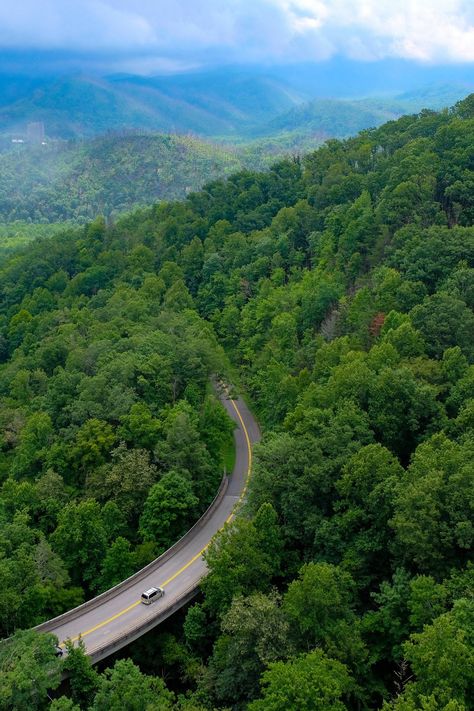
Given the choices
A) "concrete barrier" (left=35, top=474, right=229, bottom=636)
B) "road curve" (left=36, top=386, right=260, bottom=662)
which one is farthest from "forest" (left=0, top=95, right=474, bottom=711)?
"road curve" (left=36, top=386, right=260, bottom=662)

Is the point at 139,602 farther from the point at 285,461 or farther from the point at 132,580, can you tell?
the point at 285,461

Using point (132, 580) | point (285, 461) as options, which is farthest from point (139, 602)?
point (285, 461)

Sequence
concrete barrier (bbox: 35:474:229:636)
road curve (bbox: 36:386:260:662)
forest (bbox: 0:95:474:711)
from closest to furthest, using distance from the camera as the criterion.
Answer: forest (bbox: 0:95:474:711)
road curve (bbox: 36:386:260:662)
concrete barrier (bbox: 35:474:229:636)

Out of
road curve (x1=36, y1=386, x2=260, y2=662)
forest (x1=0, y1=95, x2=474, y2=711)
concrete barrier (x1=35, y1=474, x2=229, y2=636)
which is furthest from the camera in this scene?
concrete barrier (x1=35, y1=474, x2=229, y2=636)

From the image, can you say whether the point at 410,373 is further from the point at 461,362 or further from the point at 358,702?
the point at 358,702

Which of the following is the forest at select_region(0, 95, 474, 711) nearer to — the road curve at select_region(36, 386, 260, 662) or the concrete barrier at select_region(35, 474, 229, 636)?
the concrete barrier at select_region(35, 474, 229, 636)

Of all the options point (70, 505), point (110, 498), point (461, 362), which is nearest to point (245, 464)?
point (110, 498)
